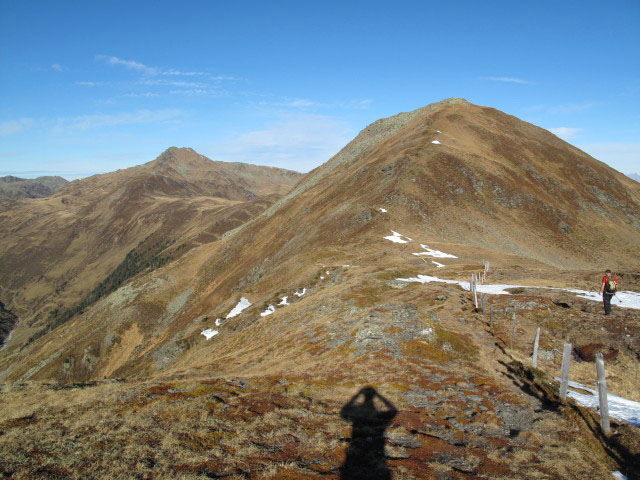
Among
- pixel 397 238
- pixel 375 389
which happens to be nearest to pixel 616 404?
pixel 375 389

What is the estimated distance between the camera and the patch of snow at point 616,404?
11641 millimetres

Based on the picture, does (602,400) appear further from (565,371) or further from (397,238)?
(397,238)

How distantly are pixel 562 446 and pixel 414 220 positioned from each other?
58274 millimetres

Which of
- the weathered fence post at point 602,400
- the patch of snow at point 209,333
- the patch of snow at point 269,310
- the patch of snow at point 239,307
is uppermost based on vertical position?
the weathered fence post at point 602,400

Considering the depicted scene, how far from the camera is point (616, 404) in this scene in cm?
1288

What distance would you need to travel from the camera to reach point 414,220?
66.4m

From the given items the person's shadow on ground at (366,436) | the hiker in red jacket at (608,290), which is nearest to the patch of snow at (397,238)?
the hiker in red jacket at (608,290)

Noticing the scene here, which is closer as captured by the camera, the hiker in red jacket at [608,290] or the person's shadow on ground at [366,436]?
the person's shadow on ground at [366,436]

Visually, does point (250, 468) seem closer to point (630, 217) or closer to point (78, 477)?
point (78, 477)

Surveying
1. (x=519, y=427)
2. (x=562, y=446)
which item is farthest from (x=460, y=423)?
Answer: (x=562, y=446)

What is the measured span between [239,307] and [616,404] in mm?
48339

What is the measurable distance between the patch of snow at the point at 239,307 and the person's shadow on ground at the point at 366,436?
135 feet

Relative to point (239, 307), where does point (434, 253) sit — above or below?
above

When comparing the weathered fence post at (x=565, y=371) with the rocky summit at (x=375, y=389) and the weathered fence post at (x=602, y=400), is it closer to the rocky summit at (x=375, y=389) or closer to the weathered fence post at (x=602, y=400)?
the rocky summit at (x=375, y=389)
